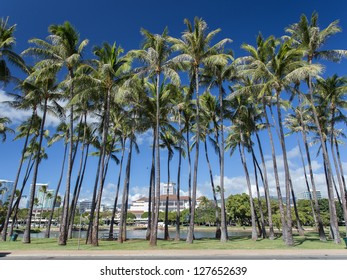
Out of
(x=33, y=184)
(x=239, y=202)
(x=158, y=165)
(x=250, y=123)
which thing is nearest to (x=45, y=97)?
(x=33, y=184)

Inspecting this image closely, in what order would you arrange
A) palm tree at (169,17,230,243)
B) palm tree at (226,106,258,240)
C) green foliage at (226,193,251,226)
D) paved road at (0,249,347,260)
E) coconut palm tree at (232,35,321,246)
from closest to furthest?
paved road at (0,249,347,260) < coconut palm tree at (232,35,321,246) < palm tree at (169,17,230,243) < palm tree at (226,106,258,240) < green foliage at (226,193,251,226)

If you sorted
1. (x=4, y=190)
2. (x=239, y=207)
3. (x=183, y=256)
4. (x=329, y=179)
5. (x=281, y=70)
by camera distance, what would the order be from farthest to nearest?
1. (x=239, y=207)
2. (x=4, y=190)
3. (x=329, y=179)
4. (x=281, y=70)
5. (x=183, y=256)

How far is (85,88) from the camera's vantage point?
22.0m

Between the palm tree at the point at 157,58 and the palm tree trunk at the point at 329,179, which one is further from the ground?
the palm tree at the point at 157,58

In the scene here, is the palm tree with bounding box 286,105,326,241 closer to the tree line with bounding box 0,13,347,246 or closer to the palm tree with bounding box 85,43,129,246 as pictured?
the tree line with bounding box 0,13,347,246

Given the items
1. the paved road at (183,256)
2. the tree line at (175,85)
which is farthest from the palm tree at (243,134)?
the paved road at (183,256)

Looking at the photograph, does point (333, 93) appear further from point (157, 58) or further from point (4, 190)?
point (4, 190)

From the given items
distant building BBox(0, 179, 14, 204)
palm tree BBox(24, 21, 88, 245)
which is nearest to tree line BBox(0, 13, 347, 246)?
palm tree BBox(24, 21, 88, 245)

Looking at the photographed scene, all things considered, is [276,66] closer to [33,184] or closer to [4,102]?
[33,184]

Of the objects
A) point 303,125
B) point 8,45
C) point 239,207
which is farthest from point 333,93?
point 239,207

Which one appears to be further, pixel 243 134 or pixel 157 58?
pixel 243 134

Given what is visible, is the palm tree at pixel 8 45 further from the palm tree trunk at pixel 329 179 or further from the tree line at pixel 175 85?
the palm tree trunk at pixel 329 179

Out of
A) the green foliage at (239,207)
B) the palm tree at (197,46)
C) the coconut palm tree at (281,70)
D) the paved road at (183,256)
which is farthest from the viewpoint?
the green foliage at (239,207)

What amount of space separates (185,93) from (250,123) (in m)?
7.82
